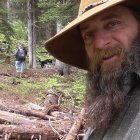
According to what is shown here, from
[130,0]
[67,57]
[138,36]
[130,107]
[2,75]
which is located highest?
[130,0]

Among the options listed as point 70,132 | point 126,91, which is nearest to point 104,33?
point 126,91

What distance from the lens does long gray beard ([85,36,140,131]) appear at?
2088 mm

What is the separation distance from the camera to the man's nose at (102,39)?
212 centimetres

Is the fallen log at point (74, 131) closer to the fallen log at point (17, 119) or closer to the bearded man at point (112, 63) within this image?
the fallen log at point (17, 119)

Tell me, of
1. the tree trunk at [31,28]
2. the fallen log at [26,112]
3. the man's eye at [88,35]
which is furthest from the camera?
the tree trunk at [31,28]

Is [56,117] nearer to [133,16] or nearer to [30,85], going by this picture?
[133,16]

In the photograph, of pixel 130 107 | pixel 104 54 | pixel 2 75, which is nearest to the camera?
pixel 130 107

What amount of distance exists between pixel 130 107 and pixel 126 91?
13cm

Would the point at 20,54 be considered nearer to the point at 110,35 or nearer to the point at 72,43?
the point at 72,43

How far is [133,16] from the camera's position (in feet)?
7.41

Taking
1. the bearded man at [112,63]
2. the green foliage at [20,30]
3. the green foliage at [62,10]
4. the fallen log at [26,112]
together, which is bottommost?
the fallen log at [26,112]

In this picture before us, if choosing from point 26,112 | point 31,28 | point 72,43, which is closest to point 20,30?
point 31,28

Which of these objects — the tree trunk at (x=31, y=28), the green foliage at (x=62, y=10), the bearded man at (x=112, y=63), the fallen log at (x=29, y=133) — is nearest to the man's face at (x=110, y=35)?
the bearded man at (x=112, y=63)

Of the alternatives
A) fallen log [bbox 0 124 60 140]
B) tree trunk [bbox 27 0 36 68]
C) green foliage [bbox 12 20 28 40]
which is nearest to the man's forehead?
fallen log [bbox 0 124 60 140]
